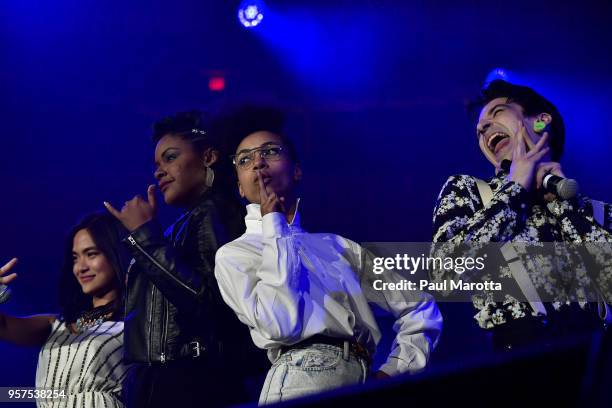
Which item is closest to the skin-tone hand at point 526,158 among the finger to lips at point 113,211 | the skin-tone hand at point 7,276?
the finger to lips at point 113,211

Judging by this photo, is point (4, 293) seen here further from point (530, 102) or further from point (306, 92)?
point (530, 102)

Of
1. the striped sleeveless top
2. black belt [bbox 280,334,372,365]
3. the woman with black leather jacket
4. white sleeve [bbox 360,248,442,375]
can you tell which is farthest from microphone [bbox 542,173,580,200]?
the striped sleeveless top

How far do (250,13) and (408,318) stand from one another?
176 cm

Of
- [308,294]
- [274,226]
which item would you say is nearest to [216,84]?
[274,226]

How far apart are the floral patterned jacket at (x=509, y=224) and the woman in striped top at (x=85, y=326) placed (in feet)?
4.37

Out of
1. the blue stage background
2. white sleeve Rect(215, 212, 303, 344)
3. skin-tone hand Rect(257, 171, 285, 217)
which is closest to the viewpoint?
white sleeve Rect(215, 212, 303, 344)

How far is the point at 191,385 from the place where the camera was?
8.61 ft

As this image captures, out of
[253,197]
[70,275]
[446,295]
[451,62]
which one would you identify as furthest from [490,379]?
[451,62]

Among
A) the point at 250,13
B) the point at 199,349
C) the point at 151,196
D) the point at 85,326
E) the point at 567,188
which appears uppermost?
the point at 250,13

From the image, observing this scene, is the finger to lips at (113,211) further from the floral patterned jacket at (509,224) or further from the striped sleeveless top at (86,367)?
the floral patterned jacket at (509,224)

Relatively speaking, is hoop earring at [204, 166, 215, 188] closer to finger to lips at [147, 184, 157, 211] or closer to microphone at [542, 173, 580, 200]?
finger to lips at [147, 184, 157, 211]

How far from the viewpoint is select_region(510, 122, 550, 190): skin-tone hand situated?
2.51m

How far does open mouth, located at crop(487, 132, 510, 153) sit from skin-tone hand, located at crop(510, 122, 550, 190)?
0.06 m

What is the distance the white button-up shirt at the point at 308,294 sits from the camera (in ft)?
7.78
